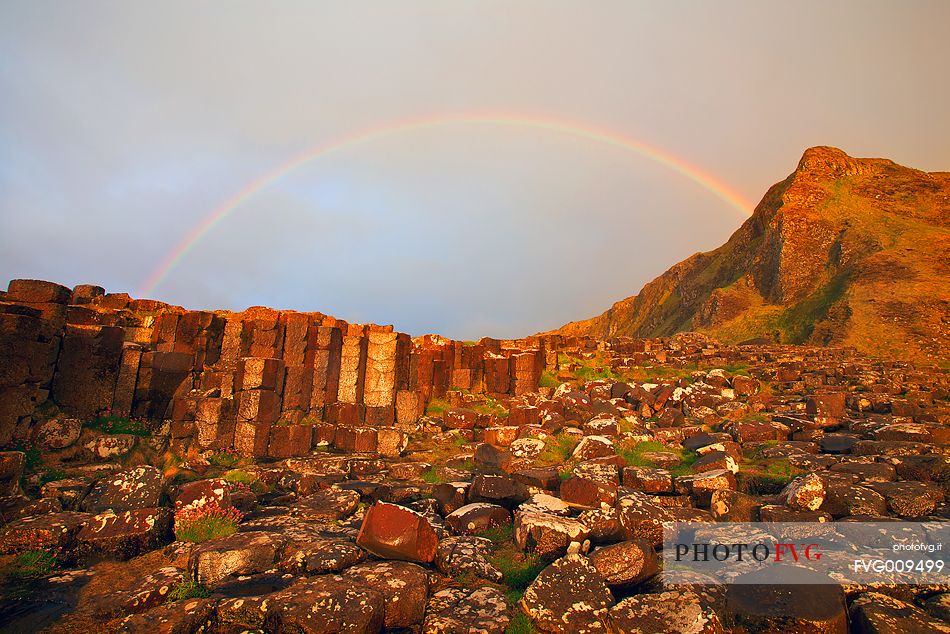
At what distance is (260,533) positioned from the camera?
20.6ft

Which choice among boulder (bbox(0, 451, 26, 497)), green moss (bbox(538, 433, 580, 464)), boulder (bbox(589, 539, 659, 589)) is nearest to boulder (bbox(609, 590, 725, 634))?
boulder (bbox(589, 539, 659, 589))

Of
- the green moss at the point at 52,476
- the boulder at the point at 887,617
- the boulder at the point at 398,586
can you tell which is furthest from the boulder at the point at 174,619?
the green moss at the point at 52,476

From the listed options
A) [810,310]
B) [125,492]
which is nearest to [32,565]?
[125,492]

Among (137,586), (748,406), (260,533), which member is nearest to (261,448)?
(260,533)

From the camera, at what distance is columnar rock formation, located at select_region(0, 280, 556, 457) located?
34.2ft

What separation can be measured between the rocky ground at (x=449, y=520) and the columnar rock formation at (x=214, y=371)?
0.55 metres

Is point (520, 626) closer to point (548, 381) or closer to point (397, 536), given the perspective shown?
point (397, 536)

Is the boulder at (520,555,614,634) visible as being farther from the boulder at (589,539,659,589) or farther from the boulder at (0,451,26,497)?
the boulder at (0,451,26,497)

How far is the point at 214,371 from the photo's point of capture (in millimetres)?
13016

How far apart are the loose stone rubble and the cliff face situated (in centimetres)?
1956

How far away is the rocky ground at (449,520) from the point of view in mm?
4402

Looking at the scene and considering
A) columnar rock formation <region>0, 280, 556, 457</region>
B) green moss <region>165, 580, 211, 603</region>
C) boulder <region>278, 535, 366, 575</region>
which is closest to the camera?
green moss <region>165, 580, 211, 603</region>

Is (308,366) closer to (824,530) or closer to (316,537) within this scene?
(316,537)

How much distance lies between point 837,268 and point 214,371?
182 feet
